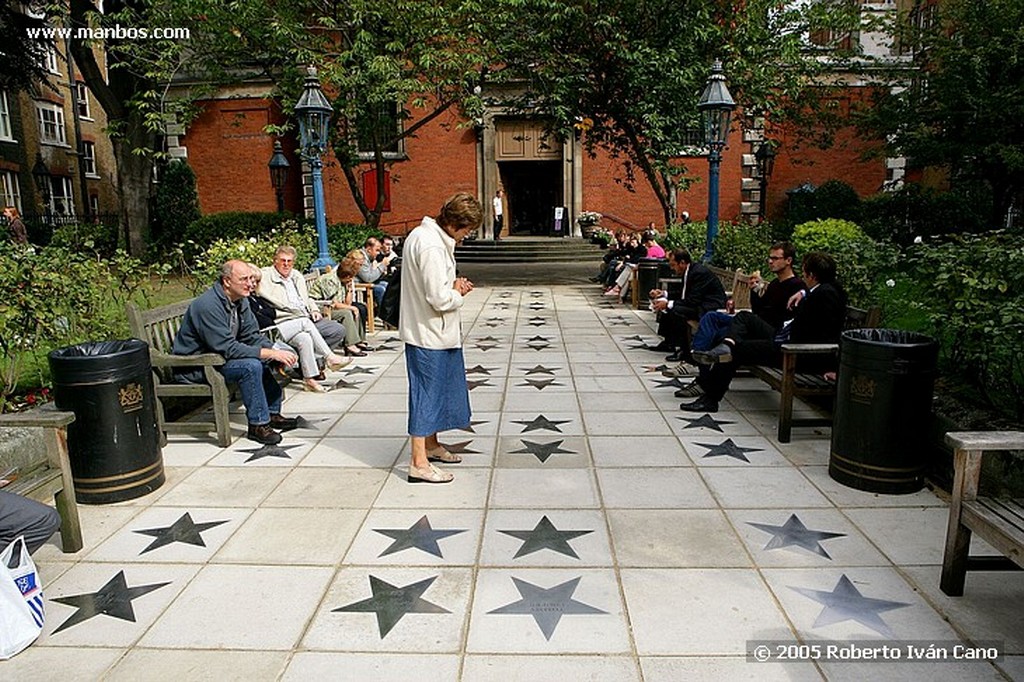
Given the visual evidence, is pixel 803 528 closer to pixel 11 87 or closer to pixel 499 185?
pixel 499 185

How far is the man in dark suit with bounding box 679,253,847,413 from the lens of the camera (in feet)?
18.0

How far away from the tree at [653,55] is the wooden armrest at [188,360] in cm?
1099

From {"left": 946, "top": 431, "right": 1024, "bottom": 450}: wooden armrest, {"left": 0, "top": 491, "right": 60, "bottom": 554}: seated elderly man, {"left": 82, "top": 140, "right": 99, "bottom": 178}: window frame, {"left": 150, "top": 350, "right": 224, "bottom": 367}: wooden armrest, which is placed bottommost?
{"left": 0, "top": 491, "right": 60, "bottom": 554}: seated elderly man

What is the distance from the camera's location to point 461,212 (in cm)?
434

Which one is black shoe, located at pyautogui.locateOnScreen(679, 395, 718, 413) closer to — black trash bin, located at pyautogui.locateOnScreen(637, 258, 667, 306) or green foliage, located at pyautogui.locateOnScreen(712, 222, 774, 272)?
green foliage, located at pyautogui.locateOnScreen(712, 222, 774, 272)

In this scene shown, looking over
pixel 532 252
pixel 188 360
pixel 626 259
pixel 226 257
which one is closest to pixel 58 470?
pixel 188 360

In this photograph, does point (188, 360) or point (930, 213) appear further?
point (930, 213)

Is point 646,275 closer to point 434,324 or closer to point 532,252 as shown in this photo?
point 434,324

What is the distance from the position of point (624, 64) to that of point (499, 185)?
12.1m

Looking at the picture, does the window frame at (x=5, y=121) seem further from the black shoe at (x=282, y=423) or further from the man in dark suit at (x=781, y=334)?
the man in dark suit at (x=781, y=334)

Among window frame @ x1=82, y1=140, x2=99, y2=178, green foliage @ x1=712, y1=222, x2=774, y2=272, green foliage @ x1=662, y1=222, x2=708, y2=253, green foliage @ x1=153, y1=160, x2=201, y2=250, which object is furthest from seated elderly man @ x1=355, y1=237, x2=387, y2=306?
window frame @ x1=82, y1=140, x2=99, y2=178

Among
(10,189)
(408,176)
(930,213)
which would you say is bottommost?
(930,213)

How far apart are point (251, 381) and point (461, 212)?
235 centimetres

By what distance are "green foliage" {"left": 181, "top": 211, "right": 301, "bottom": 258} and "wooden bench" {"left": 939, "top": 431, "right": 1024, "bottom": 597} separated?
2209 centimetres
